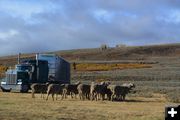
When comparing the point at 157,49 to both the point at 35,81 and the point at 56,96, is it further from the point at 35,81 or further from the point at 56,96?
the point at 56,96

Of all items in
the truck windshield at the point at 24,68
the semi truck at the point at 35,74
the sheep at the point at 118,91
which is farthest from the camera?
the truck windshield at the point at 24,68

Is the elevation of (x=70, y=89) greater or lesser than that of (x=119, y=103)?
greater

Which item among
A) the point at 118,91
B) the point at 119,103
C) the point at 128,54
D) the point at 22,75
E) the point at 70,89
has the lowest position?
the point at 119,103

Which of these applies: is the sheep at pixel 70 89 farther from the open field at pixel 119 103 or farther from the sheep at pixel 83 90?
the open field at pixel 119 103

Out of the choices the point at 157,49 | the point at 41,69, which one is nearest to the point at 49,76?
the point at 41,69

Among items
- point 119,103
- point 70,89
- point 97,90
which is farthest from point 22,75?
point 119,103

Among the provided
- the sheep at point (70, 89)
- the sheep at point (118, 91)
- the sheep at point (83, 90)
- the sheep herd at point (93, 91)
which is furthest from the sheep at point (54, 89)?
the sheep at point (118, 91)

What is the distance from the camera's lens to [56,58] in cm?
5216

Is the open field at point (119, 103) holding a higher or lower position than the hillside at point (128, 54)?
lower

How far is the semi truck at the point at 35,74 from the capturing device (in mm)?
48656

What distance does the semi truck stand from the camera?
4866 centimetres

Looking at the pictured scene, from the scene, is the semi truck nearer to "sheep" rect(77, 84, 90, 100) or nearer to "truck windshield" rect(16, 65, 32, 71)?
"truck windshield" rect(16, 65, 32, 71)

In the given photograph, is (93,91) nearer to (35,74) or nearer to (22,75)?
(22,75)

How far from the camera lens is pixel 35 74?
49719 mm
